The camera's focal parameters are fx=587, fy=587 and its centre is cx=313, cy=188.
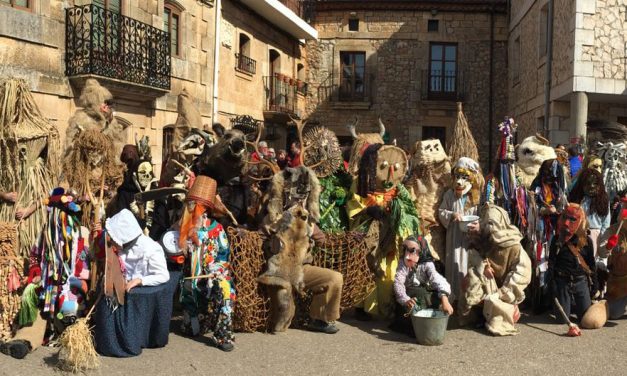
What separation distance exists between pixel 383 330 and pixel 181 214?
7.06 ft

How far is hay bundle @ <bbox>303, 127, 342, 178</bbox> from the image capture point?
5.89m

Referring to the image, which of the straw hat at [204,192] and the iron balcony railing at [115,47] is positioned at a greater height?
the iron balcony railing at [115,47]

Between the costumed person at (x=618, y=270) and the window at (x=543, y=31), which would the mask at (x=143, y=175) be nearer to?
the costumed person at (x=618, y=270)

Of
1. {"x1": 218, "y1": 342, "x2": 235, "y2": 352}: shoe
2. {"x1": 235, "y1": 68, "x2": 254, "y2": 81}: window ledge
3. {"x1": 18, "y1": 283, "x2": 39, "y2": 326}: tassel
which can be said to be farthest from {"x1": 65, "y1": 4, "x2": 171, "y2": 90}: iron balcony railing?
{"x1": 218, "y1": 342, "x2": 235, "y2": 352}: shoe

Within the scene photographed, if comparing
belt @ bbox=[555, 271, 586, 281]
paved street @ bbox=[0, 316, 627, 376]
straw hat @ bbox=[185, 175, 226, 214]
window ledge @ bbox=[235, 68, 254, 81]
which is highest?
window ledge @ bbox=[235, 68, 254, 81]

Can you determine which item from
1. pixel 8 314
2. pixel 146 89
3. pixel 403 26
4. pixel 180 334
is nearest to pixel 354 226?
pixel 180 334

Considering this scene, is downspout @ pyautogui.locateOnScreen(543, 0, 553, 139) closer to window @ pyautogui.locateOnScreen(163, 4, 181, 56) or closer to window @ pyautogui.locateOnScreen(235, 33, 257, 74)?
window @ pyautogui.locateOnScreen(235, 33, 257, 74)

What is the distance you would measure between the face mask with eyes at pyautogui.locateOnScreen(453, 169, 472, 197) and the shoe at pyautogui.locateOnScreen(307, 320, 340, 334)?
1800mm

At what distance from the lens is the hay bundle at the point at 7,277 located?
4.59 metres

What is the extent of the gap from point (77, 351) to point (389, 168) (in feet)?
10.7

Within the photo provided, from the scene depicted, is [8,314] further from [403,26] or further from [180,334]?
[403,26]

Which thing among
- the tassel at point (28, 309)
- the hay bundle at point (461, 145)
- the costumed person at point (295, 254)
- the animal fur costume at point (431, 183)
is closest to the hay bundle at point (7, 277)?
the tassel at point (28, 309)

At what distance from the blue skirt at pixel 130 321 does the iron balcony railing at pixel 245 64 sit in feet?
37.6

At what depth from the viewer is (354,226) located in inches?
231
